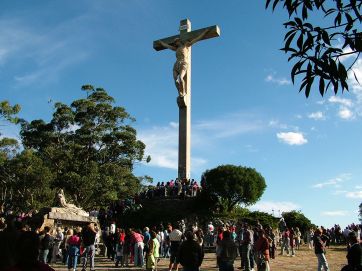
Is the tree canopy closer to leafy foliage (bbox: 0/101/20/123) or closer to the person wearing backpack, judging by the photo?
leafy foliage (bbox: 0/101/20/123)

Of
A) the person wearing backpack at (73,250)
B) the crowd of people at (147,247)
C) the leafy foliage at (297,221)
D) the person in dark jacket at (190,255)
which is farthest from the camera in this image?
the leafy foliage at (297,221)

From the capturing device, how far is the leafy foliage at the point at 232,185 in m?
25.6

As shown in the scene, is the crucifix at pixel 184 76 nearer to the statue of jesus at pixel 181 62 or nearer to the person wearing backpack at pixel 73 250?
the statue of jesus at pixel 181 62

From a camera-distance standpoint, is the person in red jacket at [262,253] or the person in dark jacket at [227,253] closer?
the person in dark jacket at [227,253]

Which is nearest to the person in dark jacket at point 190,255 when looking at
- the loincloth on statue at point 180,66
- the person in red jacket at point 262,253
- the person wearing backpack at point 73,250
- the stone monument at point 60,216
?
the person in red jacket at point 262,253

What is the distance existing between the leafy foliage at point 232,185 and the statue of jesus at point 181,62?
5.72 meters

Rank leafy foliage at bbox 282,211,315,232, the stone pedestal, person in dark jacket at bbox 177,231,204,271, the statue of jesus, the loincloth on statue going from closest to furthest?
person in dark jacket at bbox 177,231,204,271, the stone pedestal, the statue of jesus, the loincloth on statue, leafy foliage at bbox 282,211,315,232

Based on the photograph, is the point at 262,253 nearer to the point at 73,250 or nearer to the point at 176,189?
the point at 73,250

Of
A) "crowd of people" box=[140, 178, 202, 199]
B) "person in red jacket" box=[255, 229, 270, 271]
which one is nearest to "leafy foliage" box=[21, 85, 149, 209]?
"crowd of people" box=[140, 178, 202, 199]

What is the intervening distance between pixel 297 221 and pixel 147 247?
23.3m

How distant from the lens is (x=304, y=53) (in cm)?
374

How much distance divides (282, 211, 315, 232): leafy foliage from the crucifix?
1131cm

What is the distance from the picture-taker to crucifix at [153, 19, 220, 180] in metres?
27.4

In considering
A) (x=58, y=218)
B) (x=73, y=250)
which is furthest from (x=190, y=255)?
(x=58, y=218)
